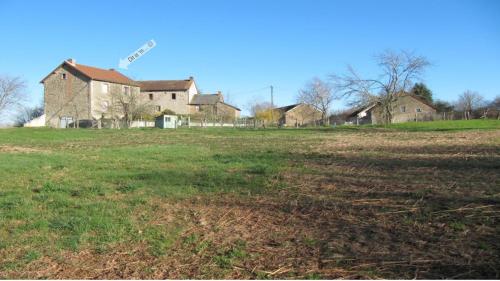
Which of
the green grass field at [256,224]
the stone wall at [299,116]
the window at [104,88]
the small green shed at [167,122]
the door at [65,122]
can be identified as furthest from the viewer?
the stone wall at [299,116]

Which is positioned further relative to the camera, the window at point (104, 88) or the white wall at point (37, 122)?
the window at point (104, 88)

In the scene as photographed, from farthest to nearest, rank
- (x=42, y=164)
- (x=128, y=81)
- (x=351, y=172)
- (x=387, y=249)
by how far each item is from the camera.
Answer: (x=128, y=81) → (x=42, y=164) → (x=351, y=172) → (x=387, y=249)

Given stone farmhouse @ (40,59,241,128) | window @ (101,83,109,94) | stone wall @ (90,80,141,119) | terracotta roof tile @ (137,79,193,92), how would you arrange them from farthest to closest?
1. terracotta roof tile @ (137,79,193,92)
2. window @ (101,83,109,94)
3. stone wall @ (90,80,141,119)
4. stone farmhouse @ (40,59,241,128)

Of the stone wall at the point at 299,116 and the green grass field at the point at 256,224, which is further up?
the stone wall at the point at 299,116

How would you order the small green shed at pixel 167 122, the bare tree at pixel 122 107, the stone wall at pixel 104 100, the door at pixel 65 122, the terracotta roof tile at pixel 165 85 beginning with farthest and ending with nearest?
the terracotta roof tile at pixel 165 85 < the stone wall at pixel 104 100 < the door at pixel 65 122 < the bare tree at pixel 122 107 < the small green shed at pixel 167 122

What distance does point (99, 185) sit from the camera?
7.93 m

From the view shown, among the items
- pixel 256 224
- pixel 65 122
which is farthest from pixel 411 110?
pixel 256 224

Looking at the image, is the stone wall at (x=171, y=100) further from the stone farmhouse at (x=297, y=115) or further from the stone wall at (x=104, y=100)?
the stone farmhouse at (x=297, y=115)

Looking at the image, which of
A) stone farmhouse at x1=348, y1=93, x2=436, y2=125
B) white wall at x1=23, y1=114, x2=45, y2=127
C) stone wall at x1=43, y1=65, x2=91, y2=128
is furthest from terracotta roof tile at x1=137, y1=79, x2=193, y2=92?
stone farmhouse at x1=348, y1=93, x2=436, y2=125

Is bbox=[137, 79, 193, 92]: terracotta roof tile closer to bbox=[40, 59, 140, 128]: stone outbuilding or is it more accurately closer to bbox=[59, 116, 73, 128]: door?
bbox=[40, 59, 140, 128]: stone outbuilding

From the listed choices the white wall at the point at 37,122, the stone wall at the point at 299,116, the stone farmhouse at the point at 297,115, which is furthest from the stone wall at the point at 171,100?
the stone wall at the point at 299,116

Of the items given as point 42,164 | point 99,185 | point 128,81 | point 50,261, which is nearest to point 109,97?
point 128,81

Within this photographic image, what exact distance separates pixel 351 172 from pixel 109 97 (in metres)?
60.9

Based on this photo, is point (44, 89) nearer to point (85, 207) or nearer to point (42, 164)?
point (42, 164)
